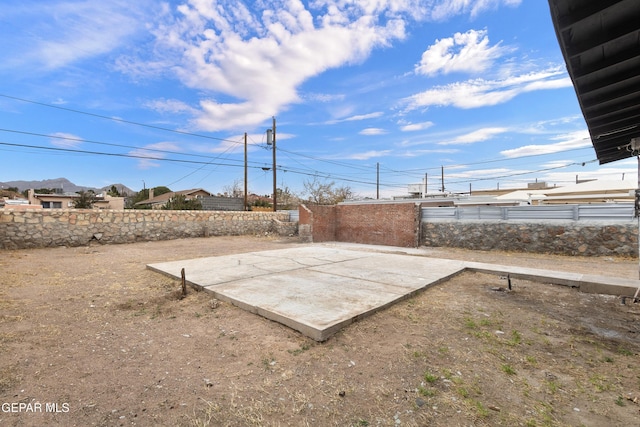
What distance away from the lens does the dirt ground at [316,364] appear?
2.06m

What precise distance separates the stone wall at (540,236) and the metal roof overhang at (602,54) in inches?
285

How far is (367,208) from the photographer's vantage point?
14.8 meters

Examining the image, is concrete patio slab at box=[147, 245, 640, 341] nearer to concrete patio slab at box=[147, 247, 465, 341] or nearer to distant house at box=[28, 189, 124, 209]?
concrete patio slab at box=[147, 247, 465, 341]

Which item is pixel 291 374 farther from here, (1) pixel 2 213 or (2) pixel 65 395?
(1) pixel 2 213

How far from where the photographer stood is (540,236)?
34.2 feet

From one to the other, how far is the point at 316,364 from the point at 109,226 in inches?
475

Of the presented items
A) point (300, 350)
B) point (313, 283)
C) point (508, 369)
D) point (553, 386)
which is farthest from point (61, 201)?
point (553, 386)

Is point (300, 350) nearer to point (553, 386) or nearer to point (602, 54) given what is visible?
point (553, 386)

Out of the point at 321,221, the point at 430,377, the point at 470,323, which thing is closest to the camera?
the point at 430,377

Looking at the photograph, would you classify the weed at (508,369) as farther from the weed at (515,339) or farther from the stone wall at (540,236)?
the stone wall at (540,236)

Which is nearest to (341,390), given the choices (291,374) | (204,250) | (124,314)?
(291,374)

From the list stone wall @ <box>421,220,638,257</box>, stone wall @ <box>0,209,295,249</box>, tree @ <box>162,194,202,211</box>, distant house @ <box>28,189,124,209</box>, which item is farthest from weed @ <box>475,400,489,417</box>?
distant house @ <box>28,189,124,209</box>

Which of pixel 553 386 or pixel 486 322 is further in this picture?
pixel 486 322

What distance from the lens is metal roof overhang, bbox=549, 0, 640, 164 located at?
2340mm
